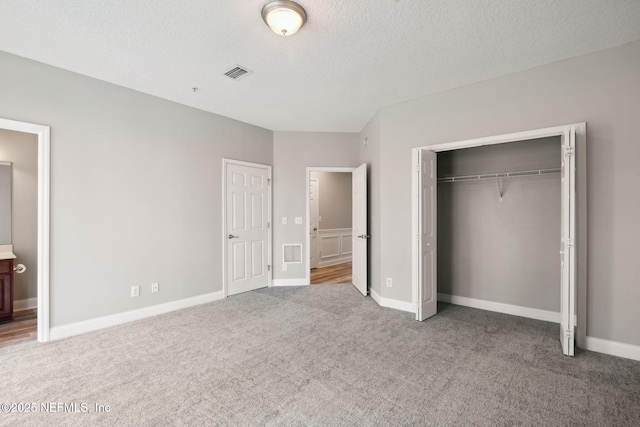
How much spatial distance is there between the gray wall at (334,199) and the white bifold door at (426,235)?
3647 millimetres

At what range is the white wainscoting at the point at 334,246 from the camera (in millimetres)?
7254

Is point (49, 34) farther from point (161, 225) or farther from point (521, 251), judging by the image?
point (521, 251)

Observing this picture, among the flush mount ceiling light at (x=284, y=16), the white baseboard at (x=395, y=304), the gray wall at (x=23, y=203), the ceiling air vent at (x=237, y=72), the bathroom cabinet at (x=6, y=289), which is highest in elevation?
the ceiling air vent at (x=237, y=72)

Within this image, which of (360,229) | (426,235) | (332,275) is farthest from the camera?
(332,275)

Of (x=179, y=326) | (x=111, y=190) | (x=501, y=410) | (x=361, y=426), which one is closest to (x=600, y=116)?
(x=501, y=410)

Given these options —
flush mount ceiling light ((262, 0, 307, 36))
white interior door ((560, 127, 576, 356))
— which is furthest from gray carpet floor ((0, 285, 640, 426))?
flush mount ceiling light ((262, 0, 307, 36))

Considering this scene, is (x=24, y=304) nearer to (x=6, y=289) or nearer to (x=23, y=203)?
(x=6, y=289)

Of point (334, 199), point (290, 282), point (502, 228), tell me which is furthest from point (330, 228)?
point (502, 228)

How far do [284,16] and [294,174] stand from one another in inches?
132

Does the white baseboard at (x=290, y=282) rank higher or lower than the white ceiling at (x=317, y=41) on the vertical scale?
lower

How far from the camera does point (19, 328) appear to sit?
11.2ft

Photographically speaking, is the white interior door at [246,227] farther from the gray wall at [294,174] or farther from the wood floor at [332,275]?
the wood floor at [332,275]

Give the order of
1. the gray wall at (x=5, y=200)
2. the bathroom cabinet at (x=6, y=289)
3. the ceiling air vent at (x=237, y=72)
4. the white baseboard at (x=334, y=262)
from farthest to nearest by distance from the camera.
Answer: the white baseboard at (x=334, y=262) → the gray wall at (x=5, y=200) → the bathroom cabinet at (x=6, y=289) → the ceiling air vent at (x=237, y=72)

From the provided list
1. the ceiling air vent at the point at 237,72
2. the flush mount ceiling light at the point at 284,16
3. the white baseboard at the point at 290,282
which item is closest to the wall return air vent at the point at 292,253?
the white baseboard at the point at 290,282
